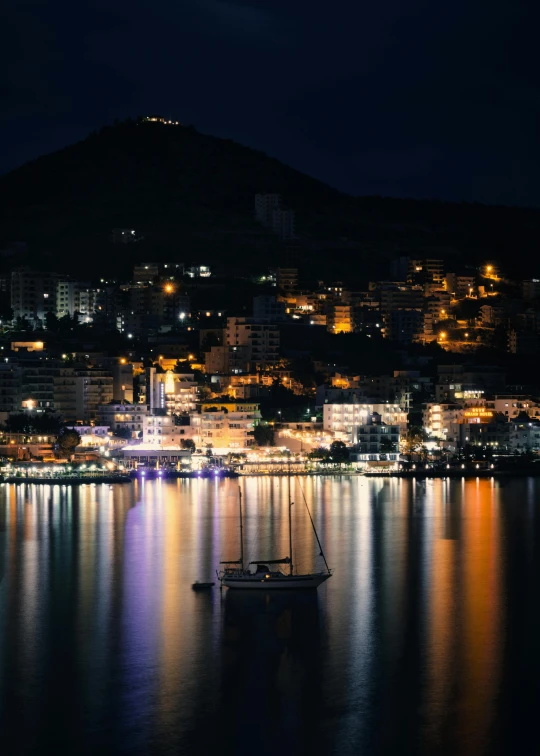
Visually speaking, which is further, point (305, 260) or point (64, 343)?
point (305, 260)

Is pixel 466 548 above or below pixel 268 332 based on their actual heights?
below

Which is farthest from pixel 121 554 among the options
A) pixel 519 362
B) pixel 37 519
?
pixel 519 362

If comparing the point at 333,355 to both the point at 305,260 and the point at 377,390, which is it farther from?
the point at 305,260

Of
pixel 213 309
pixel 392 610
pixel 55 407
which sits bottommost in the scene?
pixel 392 610

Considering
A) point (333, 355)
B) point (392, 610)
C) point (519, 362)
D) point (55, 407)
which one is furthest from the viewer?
point (519, 362)

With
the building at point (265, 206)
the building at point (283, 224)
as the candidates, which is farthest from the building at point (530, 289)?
the building at point (265, 206)

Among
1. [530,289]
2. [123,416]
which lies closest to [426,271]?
[530,289]

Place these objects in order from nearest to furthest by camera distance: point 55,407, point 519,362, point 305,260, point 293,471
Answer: point 293,471 < point 55,407 < point 519,362 < point 305,260

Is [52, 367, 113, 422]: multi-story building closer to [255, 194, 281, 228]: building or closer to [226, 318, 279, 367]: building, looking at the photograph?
[226, 318, 279, 367]: building
